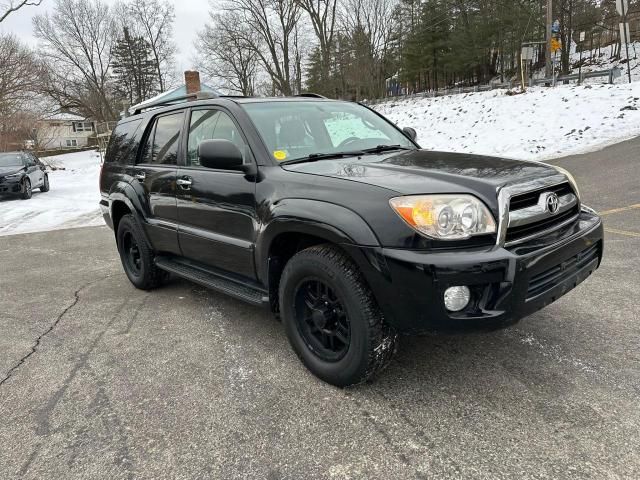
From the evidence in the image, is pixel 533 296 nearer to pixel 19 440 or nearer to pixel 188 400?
pixel 188 400

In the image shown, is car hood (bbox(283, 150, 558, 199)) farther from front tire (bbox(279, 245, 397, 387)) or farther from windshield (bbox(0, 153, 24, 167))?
windshield (bbox(0, 153, 24, 167))

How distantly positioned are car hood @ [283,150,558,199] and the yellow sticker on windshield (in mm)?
138

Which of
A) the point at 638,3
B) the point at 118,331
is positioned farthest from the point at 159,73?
the point at 118,331

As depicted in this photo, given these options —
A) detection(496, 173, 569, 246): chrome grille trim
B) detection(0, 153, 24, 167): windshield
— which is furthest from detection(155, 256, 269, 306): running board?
detection(0, 153, 24, 167): windshield

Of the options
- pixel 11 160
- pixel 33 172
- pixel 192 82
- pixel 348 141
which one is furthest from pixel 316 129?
pixel 192 82

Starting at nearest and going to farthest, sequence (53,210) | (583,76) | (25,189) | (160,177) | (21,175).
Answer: (160,177) < (53,210) < (21,175) < (25,189) < (583,76)

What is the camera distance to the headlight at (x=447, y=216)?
2.27 meters

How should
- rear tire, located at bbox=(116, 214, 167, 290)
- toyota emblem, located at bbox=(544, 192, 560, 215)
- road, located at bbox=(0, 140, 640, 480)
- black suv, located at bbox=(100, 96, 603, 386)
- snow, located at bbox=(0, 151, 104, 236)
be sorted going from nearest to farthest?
road, located at bbox=(0, 140, 640, 480) < black suv, located at bbox=(100, 96, 603, 386) < toyota emblem, located at bbox=(544, 192, 560, 215) < rear tire, located at bbox=(116, 214, 167, 290) < snow, located at bbox=(0, 151, 104, 236)

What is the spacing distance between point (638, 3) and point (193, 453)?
4396cm

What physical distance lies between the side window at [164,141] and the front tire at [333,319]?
181 centimetres

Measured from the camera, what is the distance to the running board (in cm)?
317

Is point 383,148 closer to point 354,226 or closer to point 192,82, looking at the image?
point 354,226

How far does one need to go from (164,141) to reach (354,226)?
2.50 m

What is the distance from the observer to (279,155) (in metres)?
3.12
